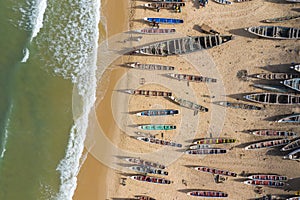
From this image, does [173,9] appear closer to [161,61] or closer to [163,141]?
[161,61]

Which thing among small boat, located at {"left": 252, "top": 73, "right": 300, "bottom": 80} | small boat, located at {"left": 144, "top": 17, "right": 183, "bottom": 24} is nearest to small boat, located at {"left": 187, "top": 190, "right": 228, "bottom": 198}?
small boat, located at {"left": 252, "top": 73, "right": 300, "bottom": 80}

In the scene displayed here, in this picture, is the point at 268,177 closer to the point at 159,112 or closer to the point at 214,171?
the point at 214,171

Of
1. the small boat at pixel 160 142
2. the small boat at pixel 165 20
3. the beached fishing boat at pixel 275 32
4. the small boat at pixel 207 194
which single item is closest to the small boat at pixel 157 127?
the small boat at pixel 160 142

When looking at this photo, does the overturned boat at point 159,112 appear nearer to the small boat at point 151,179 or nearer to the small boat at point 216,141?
the small boat at point 216,141

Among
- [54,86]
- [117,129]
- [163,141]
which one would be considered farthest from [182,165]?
[54,86]

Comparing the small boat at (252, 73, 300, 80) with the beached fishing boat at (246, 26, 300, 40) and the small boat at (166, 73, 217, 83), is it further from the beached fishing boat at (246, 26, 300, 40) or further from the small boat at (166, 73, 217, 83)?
the small boat at (166, 73, 217, 83)

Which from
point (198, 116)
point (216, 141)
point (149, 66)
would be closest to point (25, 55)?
point (149, 66)
